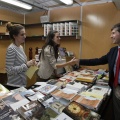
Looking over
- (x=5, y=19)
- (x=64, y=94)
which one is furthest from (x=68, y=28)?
(x=64, y=94)

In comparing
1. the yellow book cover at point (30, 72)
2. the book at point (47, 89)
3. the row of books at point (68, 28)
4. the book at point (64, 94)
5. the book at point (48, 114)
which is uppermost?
the row of books at point (68, 28)

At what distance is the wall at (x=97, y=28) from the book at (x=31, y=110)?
243 centimetres

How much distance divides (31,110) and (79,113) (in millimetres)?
378

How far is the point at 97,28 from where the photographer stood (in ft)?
11.0

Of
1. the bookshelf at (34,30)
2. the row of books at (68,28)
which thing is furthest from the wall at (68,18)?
the bookshelf at (34,30)

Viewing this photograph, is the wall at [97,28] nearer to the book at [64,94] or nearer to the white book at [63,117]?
the book at [64,94]

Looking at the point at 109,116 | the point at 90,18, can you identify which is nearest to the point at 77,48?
the point at 90,18

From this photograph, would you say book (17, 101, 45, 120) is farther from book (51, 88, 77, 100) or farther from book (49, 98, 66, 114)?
book (51, 88, 77, 100)

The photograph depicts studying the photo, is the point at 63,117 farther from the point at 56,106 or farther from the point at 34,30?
the point at 34,30

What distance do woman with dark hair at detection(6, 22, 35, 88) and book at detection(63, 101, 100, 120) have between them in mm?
938

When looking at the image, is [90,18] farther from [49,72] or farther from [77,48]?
[49,72]

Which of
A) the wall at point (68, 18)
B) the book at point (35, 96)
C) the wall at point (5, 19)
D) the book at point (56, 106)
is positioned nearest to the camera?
the book at point (56, 106)

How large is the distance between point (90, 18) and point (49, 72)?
1763mm

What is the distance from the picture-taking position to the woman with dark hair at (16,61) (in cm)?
191
